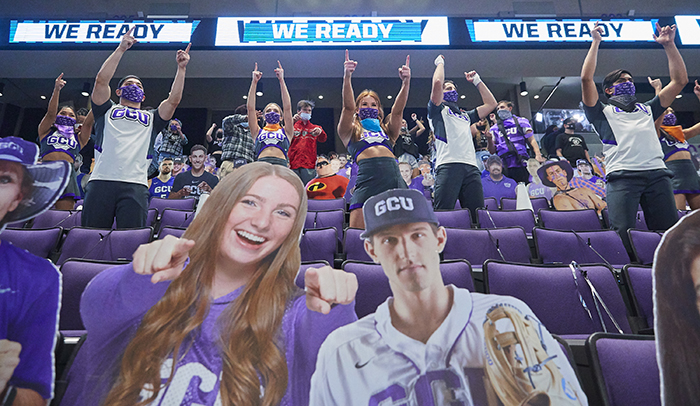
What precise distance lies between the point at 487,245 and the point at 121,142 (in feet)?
7.72

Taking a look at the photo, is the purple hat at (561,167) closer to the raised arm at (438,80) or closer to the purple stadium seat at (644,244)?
the purple stadium seat at (644,244)

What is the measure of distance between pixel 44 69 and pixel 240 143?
219 inches

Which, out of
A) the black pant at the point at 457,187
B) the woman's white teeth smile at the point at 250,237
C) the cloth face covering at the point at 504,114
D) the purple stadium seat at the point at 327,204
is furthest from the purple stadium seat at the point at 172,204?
the cloth face covering at the point at 504,114

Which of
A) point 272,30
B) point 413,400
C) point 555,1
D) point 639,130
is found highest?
point 555,1

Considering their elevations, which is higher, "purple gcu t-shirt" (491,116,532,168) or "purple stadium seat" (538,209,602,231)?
"purple gcu t-shirt" (491,116,532,168)

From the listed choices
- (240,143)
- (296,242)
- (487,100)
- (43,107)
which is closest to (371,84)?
(240,143)

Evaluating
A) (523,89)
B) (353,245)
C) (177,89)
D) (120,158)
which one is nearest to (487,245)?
(353,245)

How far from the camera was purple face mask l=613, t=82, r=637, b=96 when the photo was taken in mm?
2712

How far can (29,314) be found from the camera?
0.94 meters

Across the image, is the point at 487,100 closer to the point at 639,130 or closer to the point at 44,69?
the point at 639,130

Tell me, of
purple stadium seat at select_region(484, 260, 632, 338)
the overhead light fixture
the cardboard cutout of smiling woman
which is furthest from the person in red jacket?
the overhead light fixture

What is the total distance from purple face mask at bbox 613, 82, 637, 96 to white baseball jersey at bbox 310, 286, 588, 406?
2415 mm

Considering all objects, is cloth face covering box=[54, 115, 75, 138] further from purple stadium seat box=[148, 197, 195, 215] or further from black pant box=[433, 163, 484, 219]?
black pant box=[433, 163, 484, 219]

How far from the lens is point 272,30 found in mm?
6387
